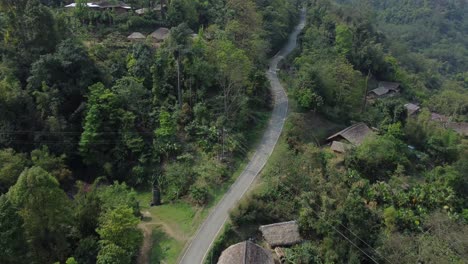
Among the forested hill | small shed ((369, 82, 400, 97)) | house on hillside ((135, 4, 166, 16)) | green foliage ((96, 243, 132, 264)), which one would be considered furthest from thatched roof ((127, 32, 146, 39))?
small shed ((369, 82, 400, 97))

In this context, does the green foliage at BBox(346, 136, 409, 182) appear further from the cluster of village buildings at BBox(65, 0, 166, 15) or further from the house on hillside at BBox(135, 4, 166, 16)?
the cluster of village buildings at BBox(65, 0, 166, 15)

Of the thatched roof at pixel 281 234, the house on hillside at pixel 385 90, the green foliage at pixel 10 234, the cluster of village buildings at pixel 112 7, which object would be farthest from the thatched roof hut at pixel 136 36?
the house on hillside at pixel 385 90

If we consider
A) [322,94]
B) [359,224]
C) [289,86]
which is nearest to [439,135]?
[322,94]

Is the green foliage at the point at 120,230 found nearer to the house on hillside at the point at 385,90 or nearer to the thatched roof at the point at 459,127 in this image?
the house on hillside at the point at 385,90

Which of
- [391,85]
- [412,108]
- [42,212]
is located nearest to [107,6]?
[42,212]

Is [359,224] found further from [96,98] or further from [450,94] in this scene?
[450,94]

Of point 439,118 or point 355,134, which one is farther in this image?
point 439,118

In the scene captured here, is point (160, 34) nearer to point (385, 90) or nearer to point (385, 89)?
point (385, 90)
